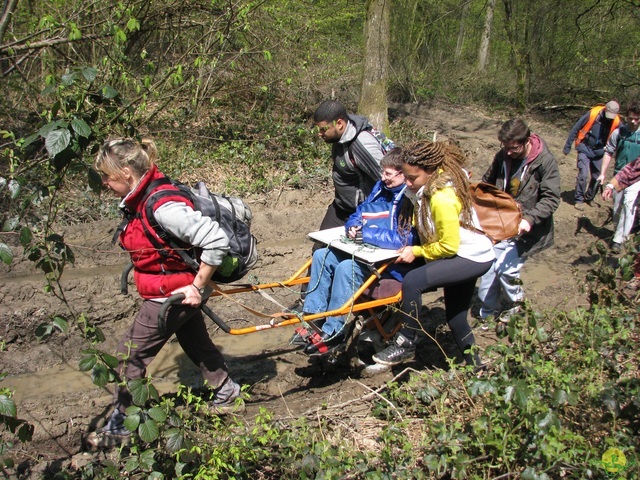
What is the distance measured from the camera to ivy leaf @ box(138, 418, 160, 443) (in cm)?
283

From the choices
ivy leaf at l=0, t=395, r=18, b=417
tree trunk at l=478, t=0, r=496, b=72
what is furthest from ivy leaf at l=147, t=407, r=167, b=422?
tree trunk at l=478, t=0, r=496, b=72

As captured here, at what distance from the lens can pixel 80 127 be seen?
2.84 meters

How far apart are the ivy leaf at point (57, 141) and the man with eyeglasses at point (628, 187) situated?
17.9 ft

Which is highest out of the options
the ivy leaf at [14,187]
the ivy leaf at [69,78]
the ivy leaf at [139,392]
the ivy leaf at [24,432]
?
the ivy leaf at [69,78]

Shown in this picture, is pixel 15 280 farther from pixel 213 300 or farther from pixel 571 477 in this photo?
pixel 571 477

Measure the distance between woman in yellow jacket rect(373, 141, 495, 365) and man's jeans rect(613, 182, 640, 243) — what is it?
10.5 feet

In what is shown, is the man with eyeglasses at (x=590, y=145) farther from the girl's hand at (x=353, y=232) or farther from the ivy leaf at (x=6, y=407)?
the ivy leaf at (x=6, y=407)

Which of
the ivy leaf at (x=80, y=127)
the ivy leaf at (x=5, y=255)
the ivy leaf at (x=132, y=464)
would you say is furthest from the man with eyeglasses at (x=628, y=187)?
the ivy leaf at (x=5, y=255)

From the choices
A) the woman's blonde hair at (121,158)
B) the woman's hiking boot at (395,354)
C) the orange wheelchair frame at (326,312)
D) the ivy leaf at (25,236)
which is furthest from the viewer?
the woman's hiking boot at (395,354)

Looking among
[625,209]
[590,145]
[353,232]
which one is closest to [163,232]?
[353,232]

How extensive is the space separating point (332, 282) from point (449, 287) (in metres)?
0.90

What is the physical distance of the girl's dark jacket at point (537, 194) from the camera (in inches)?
193

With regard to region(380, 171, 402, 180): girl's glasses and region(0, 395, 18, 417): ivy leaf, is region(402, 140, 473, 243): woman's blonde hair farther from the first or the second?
region(0, 395, 18, 417): ivy leaf

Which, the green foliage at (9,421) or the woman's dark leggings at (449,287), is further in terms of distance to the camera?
the woman's dark leggings at (449,287)
